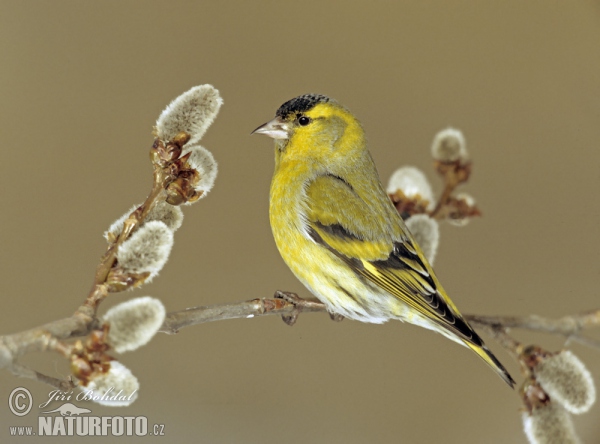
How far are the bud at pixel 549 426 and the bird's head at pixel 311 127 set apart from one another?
0.61 m

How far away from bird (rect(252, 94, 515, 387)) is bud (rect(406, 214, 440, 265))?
0.05ft

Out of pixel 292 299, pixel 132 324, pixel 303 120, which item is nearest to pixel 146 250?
pixel 132 324

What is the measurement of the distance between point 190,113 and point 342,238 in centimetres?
48

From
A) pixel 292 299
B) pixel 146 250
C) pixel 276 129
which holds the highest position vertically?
pixel 276 129

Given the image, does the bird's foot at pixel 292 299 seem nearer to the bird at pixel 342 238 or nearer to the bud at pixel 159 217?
the bird at pixel 342 238

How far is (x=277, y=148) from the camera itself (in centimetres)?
123

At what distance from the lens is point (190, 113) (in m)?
0.65

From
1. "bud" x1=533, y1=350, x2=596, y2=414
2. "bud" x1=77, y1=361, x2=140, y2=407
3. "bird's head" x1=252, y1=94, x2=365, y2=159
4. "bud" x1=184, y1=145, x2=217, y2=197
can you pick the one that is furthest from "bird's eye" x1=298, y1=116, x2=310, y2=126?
"bud" x1=77, y1=361, x2=140, y2=407

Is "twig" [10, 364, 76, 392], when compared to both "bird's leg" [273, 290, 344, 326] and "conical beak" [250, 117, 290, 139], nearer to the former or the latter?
"bird's leg" [273, 290, 344, 326]

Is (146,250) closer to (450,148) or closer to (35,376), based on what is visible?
(35,376)

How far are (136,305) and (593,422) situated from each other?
1.19 m

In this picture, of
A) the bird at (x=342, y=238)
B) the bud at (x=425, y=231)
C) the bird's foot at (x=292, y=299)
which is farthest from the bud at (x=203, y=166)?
the bud at (x=425, y=231)

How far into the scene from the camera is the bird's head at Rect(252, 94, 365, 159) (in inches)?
45.3

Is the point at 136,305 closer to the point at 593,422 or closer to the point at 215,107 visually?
the point at 215,107
